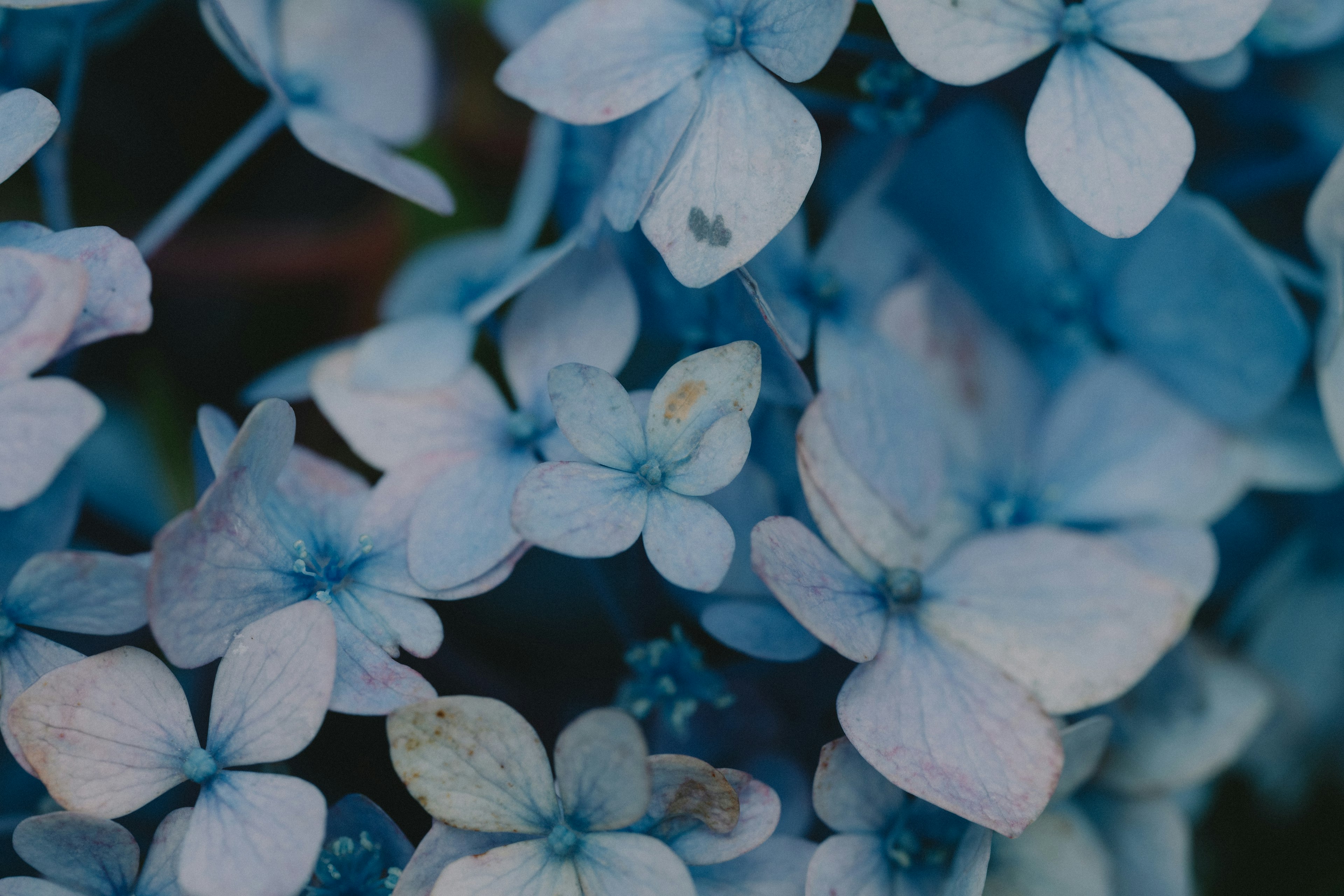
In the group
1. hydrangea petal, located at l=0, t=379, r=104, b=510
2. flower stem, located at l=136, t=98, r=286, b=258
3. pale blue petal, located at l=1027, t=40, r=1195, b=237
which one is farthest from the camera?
flower stem, located at l=136, t=98, r=286, b=258

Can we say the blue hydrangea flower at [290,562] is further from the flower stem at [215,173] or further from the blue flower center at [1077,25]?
the blue flower center at [1077,25]

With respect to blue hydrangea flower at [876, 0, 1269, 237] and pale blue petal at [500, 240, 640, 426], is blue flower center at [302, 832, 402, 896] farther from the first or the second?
blue hydrangea flower at [876, 0, 1269, 237]

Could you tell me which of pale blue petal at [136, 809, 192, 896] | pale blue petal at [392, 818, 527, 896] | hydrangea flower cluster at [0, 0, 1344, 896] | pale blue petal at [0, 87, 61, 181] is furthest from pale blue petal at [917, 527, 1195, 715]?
pale blue petal at [0, 87, 61, 181]

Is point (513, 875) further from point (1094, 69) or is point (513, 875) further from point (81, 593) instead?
point (1094, 69)

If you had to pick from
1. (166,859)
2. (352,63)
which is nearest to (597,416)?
(166,859)

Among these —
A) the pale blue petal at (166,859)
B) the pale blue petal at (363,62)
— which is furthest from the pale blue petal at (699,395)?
the pale blue petal at (363,62)

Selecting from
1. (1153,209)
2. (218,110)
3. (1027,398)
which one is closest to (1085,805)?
(1027,398)

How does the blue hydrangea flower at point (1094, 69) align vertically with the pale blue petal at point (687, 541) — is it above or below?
above

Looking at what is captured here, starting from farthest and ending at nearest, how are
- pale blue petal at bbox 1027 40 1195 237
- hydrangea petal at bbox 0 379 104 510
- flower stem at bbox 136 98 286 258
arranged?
flower stem at bbox 136 98 286 258 → pale blue petal at bbox 1027 40 1195 237 → hydrangea petal at bbox 0 379 104 510
